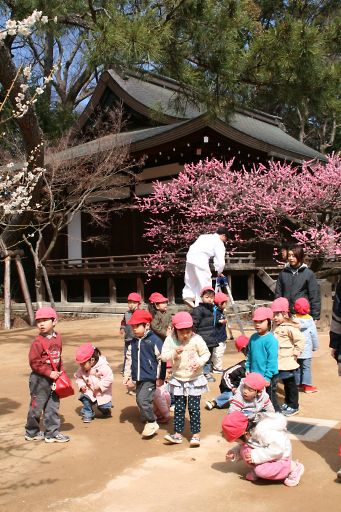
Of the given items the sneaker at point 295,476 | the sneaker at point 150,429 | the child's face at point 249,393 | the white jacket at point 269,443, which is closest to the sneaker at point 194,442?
the sneaker at point 150,429

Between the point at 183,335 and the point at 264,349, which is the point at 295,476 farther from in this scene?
the point at 183,335

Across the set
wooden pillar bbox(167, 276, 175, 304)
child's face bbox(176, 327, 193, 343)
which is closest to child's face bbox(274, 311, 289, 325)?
child's face bbox(176, 327, 193, 343)

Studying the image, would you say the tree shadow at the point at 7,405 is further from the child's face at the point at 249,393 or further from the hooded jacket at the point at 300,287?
the hooded jacket at the point at 300,287

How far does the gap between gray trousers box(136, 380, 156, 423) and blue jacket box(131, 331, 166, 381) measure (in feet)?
0.21

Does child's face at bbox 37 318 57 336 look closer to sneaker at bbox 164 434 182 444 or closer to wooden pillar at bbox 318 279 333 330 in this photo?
sneaker at bbox 164 434 182 444

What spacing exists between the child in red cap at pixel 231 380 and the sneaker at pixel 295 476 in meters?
1.39

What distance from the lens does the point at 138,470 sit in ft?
12.2

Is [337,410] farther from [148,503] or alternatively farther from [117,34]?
[117,34]

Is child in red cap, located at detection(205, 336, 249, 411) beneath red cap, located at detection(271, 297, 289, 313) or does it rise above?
beneath

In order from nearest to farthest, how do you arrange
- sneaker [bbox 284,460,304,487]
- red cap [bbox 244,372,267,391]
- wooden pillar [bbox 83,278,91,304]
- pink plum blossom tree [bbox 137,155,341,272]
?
1. sneaker [bbox 284,460,304,487]
2. red cap [bbox 244,372,267,391]
3. pink plum blossom tree [bbox 137,155,341,272]
4. wooden pillar [bbox 83,278,91,304]

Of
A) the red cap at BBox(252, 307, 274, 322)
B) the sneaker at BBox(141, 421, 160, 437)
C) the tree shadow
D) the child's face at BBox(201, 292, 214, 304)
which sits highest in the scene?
the child's face at BBox(201, 292, 214, 304)

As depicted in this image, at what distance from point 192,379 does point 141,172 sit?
438 inches

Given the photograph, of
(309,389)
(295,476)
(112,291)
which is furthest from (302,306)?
(112,291)

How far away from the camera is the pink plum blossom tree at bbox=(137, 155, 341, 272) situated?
12.0 metres
